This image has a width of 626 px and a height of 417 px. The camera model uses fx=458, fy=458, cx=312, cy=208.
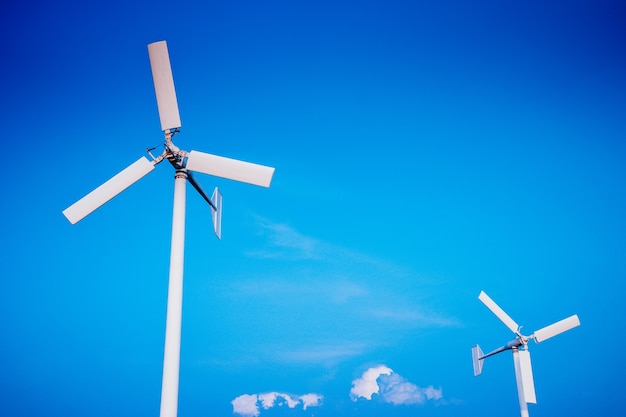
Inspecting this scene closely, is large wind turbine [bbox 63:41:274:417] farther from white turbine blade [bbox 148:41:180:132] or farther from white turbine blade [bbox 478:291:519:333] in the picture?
white turbine blade [bbox 478:291:519:333]

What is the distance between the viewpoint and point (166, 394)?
11047 mm

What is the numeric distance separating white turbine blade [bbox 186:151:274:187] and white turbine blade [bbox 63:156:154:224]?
1393mm

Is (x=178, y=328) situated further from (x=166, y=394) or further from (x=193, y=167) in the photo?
(x=193, y=167)

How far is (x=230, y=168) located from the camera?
12.4 meters

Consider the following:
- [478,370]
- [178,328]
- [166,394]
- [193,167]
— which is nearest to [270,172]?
[193,167]

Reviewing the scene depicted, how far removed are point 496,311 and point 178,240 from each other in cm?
2605

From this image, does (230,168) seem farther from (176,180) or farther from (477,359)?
(477,359)

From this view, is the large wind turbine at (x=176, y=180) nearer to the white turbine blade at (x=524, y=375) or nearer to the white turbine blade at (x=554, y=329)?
the white turbine blade at (x=524, y=375)

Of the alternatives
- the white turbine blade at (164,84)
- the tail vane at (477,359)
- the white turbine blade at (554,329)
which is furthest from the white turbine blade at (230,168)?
the tail vane at (477,359)

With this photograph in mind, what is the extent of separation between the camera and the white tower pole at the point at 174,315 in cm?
1108

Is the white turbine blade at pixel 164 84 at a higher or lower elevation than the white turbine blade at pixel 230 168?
higher

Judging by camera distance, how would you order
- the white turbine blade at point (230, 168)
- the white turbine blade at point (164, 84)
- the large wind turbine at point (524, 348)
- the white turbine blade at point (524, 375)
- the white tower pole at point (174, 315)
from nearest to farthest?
the white tower pole at point (174, 315)
the white turbine blade at point (230, 168)
the white turbine blade at point (164, 84)
the white turbine blade at point (524, 375)
the large wind turbine at point (524, 348)

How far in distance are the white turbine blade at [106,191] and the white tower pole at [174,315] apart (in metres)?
1.09

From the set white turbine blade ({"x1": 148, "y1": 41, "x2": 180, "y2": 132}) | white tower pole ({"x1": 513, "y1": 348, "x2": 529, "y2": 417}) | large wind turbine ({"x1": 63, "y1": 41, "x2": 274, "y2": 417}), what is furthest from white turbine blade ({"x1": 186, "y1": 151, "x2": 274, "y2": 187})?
white tower pole ({"x1": 513, "y1": 348, "x2": 529, "y2": 417})
